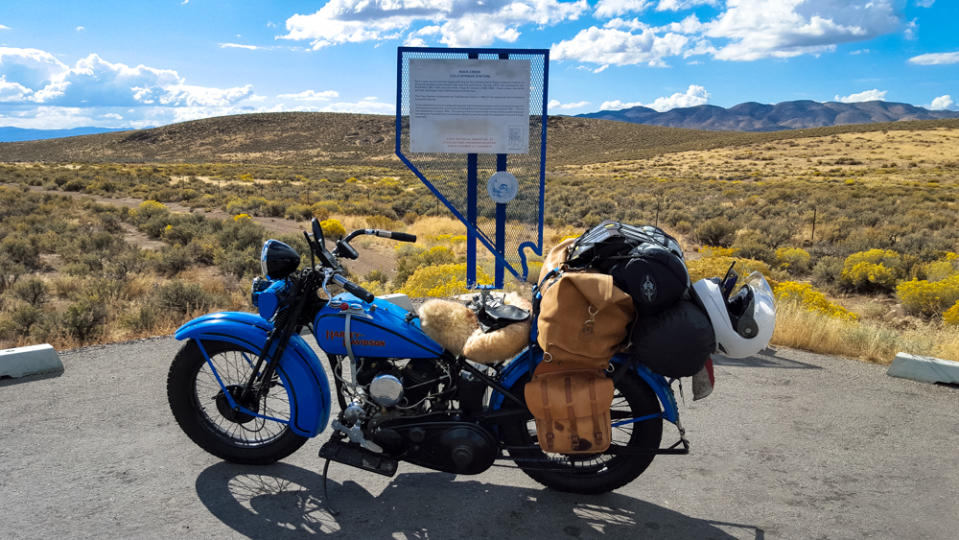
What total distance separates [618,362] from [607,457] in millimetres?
679

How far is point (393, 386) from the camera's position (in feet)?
10.3

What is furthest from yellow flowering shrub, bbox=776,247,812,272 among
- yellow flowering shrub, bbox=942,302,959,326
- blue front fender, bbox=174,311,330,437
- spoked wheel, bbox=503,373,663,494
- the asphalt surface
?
blue front fender, bbox=174,311,330,437

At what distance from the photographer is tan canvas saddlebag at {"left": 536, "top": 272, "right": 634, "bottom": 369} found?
285 centimetres

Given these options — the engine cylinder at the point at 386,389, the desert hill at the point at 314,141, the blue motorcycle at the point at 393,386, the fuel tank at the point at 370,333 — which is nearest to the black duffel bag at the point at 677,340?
the blue motorcycle at the point at 393,386

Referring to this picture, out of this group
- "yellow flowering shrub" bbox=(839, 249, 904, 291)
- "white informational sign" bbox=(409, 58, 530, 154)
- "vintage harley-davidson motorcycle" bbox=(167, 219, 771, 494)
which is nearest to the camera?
"vintage harley-davidson motorcycle" bbox=(167, 219, 771, 494)

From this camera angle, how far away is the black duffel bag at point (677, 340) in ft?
9.27

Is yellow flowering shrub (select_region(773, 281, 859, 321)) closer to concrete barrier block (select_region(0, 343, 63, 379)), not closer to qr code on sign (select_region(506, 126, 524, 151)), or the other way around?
qr code on sign (select_region(506, 126, 524, 151))

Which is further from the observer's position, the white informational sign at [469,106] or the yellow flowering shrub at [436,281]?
the yellow flowering shrub at [436,281]

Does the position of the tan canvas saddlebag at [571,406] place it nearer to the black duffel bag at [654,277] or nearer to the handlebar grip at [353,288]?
the black duffel bag at [654,277]

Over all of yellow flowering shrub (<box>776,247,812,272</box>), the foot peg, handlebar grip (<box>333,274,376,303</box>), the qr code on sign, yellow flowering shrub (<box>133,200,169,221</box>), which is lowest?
yellow flowering shrub (<box>776,247,812,272</box>)

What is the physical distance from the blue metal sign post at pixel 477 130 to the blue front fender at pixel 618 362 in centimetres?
337

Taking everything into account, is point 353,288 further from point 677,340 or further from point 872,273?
point 872,273

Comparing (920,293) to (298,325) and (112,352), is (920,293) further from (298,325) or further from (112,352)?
(112,352)

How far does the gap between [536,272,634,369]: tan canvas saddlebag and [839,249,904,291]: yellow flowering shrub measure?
34.7 ft
